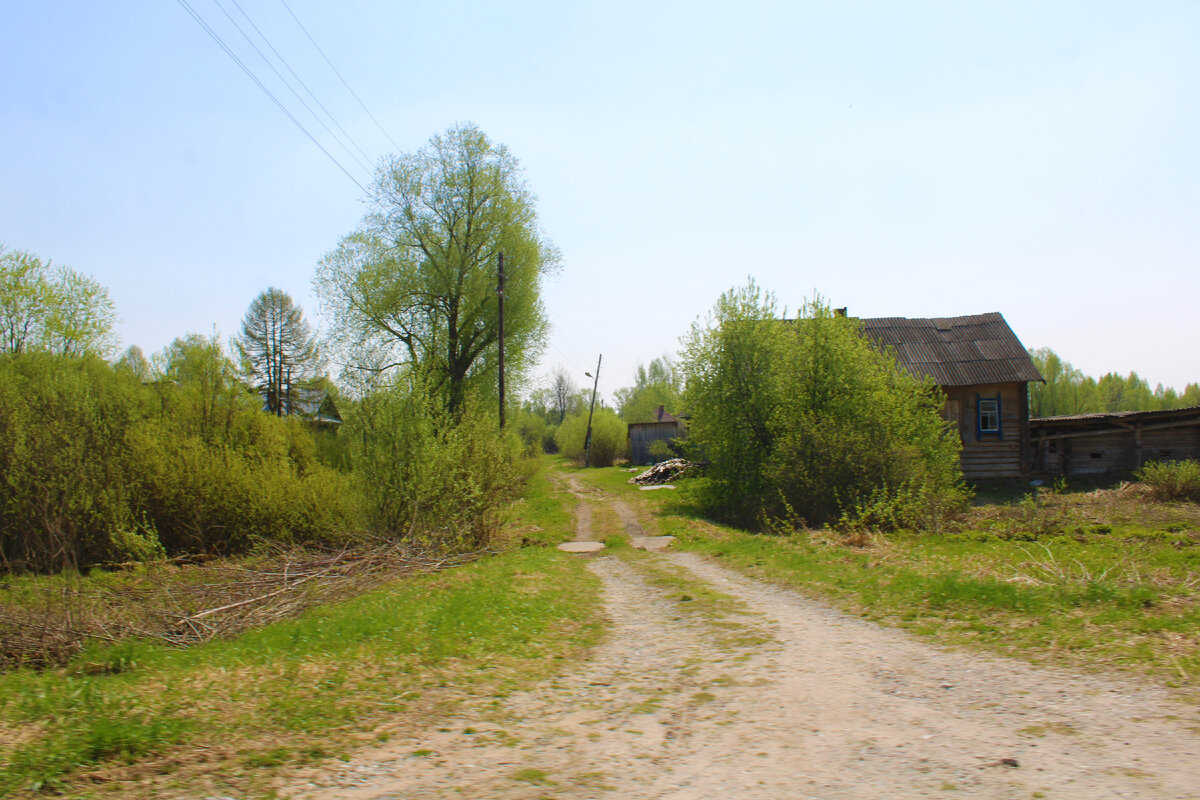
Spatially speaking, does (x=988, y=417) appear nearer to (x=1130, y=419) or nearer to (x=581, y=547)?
(x=1130, y=419)

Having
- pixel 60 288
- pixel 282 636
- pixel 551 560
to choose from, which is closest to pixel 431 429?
pixel 551 560

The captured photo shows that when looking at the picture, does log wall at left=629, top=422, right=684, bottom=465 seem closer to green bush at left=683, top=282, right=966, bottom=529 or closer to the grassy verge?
green bush at left=683, top=282, right=966, bottom=529

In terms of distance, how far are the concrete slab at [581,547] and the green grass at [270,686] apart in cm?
663

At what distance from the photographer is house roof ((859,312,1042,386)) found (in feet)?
89.9

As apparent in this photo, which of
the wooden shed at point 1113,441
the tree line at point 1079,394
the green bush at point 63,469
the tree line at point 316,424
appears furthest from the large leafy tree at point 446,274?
the tree line at point 1079,394

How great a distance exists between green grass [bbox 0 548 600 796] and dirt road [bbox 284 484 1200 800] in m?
0.77

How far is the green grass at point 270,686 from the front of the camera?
4.43m

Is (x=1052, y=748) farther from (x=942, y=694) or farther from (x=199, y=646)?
(x=199, y=646)

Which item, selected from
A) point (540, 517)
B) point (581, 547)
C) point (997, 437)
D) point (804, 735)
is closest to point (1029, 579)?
point (804, 735)

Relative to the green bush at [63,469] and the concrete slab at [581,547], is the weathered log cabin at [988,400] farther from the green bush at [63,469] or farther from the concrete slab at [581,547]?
the green bush at [63,469]

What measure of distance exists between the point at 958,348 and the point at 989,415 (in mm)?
3097

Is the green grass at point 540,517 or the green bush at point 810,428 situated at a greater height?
the green bush at point 810,428

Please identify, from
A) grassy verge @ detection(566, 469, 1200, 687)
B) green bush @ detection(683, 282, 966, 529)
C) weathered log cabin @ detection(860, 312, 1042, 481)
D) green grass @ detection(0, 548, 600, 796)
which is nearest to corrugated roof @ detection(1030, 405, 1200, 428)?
weathered log cabin @ detection(860, 312, 1042, 481)

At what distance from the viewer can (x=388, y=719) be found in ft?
17.9
